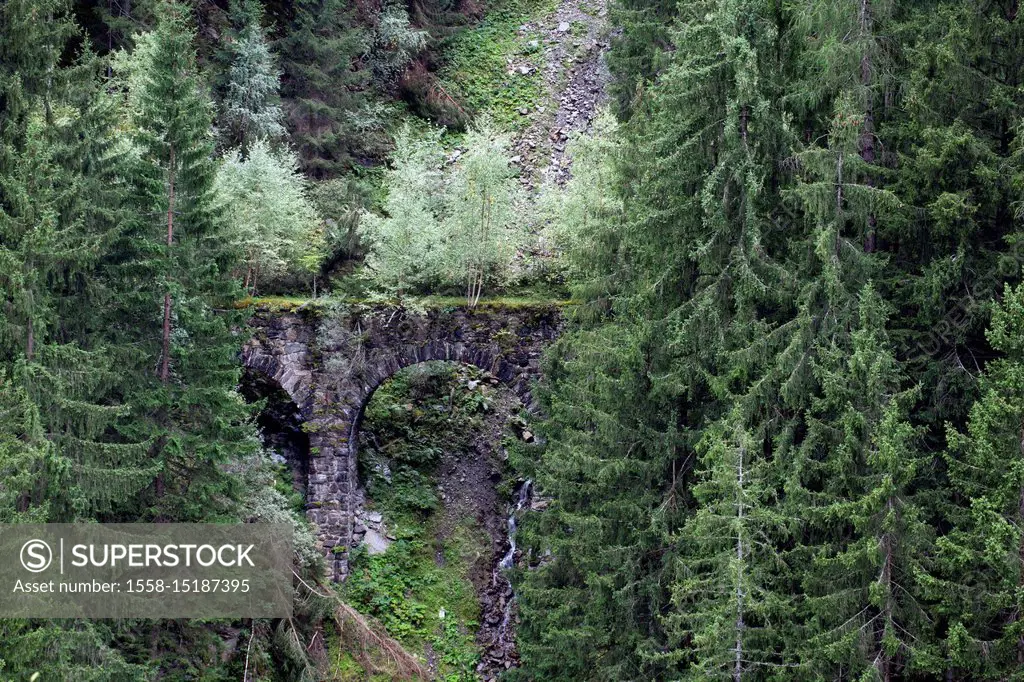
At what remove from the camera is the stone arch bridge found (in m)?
17.8

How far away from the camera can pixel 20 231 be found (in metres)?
11.7

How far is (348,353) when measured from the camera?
58.7 ft

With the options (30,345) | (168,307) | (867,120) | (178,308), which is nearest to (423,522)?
(168,307)

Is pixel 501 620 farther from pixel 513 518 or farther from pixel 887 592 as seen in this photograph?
pixel 887 592

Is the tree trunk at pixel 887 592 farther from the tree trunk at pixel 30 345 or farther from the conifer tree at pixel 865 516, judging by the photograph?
the tree trunk at pixel 30 345

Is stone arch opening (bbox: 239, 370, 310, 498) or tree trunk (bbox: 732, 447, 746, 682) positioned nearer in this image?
tree trunk (bbox: 732, 447, 746, 682)

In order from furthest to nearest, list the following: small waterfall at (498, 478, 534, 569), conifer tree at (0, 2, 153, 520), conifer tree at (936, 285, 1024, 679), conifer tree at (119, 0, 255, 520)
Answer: small waterfall at (498, 478, 534, 569), conifer tree at (119, 0, 255, 520), conifer tree at (0, 2, 153, 520), conifer tree at (936, 285, 1024, 679)

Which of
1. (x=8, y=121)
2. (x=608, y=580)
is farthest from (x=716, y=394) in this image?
(x=8, y=121)

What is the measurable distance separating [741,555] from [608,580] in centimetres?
248

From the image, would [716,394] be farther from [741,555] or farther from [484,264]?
[484,264]

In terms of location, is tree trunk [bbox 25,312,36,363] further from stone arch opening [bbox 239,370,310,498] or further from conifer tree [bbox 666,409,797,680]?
conifer tree [bbox 666,409,797,680]

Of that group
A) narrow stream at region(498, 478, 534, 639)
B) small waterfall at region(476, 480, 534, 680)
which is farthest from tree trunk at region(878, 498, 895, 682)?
narrow stream at region(498, 478, 534, 639)

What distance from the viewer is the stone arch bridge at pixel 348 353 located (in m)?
17.8

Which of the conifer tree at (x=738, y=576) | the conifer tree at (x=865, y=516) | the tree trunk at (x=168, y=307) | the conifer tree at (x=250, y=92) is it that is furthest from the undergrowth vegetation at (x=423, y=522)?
the conifer tree at (x=865, y=516)
